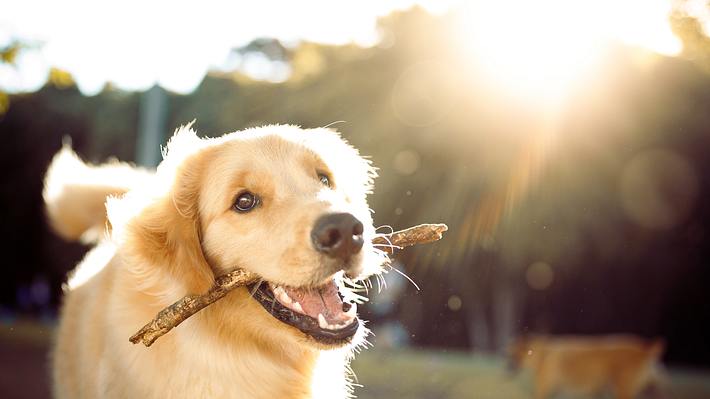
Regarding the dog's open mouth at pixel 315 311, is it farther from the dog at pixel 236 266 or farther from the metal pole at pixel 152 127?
the metal pole at pixel 152 127

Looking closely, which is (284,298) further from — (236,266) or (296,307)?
(236,266)

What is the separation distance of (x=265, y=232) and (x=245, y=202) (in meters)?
0.24

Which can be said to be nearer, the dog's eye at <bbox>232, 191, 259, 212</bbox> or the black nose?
the black nose

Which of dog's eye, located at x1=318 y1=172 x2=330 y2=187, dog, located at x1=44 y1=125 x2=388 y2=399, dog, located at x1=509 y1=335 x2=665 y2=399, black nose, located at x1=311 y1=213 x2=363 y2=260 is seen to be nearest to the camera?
black nose, located at x1=311 y1=213 x2=363 y2=260

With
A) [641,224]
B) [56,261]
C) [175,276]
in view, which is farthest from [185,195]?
[56,261]

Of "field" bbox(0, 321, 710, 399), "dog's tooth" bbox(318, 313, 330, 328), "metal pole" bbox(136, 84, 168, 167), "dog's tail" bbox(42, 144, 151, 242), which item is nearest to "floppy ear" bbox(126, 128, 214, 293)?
"dog's tooth" bbox(318, 313, 330, 328)

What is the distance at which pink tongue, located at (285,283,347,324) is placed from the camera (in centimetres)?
325

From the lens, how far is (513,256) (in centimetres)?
1376

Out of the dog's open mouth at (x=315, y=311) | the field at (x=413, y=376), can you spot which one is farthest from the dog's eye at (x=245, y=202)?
the field at (x=413, y=376)

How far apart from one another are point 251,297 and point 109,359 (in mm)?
769

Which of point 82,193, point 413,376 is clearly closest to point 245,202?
point 82,193

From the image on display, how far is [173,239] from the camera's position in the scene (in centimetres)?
334

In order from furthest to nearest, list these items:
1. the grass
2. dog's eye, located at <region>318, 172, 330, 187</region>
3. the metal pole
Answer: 1. the metal pole
2. the grass
3. dog's eye, located at <region>318, 172, 330, 187</region>

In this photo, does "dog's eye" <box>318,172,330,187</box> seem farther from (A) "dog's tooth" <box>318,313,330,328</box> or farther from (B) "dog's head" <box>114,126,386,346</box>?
(A) "dog's tooth" <box>318,313,330,328</box>
